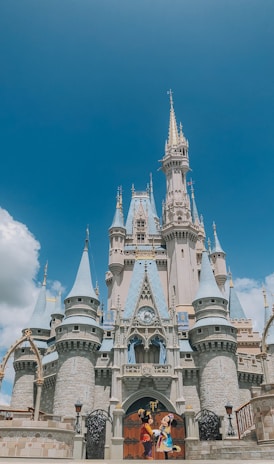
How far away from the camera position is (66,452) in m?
19.3

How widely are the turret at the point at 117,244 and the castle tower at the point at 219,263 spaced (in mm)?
14751

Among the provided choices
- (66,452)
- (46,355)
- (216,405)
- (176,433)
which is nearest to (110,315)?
(46,355)

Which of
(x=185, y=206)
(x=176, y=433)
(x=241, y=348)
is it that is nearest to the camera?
(x=176, y=433)

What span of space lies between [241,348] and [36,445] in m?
38.7

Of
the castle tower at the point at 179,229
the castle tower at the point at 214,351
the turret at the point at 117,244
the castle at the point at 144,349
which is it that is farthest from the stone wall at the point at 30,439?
the turret at the point at 117,244

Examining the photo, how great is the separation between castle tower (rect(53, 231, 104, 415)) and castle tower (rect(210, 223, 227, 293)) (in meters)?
23.0

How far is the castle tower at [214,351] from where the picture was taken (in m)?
36.4

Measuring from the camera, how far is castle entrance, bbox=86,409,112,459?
31.7 meters

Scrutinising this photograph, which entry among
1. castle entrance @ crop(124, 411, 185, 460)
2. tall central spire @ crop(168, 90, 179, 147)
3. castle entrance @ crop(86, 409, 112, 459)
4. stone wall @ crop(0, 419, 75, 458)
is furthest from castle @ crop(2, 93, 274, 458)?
tall central spire @ crop(168, 90, 179, 147)

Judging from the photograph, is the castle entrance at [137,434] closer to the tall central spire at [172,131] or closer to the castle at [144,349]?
the castle at [144,349]

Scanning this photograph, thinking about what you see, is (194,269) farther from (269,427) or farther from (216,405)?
(269,427)

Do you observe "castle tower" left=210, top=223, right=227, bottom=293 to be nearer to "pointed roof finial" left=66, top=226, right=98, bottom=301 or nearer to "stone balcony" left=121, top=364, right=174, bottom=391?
"pointed roof finial" left=66, top=226, right=98, bottom=301

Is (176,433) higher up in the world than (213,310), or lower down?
lower down

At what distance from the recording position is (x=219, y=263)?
198 feet
